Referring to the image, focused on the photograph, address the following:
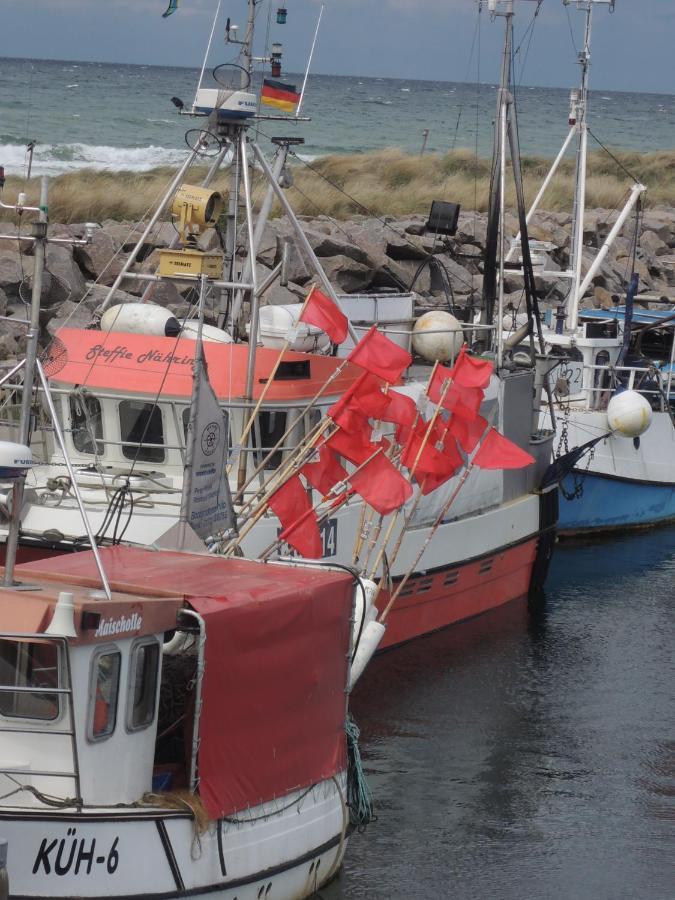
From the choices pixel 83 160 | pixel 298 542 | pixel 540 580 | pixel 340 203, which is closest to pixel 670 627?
pixel 540 580

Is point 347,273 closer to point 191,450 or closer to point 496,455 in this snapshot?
point 496,455

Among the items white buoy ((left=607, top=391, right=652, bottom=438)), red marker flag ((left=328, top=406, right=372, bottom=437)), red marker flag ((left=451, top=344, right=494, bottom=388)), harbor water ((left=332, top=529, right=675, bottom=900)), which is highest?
red marker flag ((left=451, top=344, right=494, bottom=388))

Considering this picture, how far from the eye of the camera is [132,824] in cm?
962

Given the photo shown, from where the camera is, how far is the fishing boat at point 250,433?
14891 millimetres

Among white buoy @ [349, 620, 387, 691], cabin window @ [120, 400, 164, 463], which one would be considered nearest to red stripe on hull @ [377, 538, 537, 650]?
cabin window @ [120, 400, 164, 463]

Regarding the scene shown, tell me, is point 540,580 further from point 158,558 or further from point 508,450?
point 158,558

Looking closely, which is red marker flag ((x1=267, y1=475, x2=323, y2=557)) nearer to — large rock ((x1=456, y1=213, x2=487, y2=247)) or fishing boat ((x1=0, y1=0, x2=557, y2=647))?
fishing boat ((x1=0, y1=0, x2=557, y2=647))

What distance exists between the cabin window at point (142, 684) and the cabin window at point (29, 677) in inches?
22.0

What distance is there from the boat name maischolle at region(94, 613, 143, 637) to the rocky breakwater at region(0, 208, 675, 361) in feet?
32.8

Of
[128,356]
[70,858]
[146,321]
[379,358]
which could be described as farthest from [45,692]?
[146,321]

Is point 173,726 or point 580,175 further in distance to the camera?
point 580,175

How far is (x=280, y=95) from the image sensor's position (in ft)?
55.7

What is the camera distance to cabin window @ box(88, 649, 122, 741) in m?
9.45

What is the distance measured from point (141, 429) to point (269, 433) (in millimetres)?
1365
